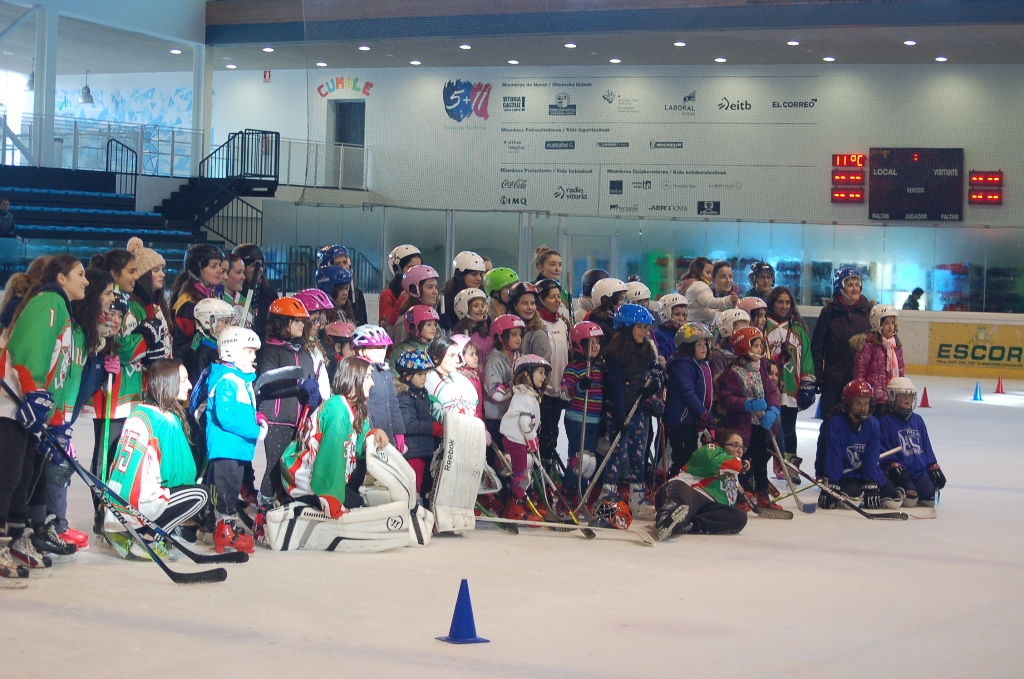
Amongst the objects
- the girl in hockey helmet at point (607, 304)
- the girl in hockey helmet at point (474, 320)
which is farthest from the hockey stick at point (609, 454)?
the girl in hockey helmet at point (474, 320)

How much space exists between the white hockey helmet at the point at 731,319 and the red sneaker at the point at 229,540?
3191 millimetres

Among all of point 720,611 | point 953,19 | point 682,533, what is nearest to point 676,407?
point 682,533

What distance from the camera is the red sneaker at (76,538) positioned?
5.34 metres

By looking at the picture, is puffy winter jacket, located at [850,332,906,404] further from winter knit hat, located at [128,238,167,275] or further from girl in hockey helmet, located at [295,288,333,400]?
winter knit hat, located at [128,238,167,275]

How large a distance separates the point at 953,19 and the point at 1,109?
47.5 ft

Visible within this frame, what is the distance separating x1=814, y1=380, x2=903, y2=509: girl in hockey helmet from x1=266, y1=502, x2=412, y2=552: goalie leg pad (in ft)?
9.74

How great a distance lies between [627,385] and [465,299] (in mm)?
1082

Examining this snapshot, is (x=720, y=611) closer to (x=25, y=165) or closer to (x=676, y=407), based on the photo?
(x=676, y=407)

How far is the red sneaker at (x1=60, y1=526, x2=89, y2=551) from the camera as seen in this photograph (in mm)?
5340

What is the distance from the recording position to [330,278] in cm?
703

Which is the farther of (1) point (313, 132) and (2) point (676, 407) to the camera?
(1) point (313, 132)

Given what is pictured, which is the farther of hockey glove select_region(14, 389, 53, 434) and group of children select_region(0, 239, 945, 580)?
group of children select_region(0, 239, 945, 580)

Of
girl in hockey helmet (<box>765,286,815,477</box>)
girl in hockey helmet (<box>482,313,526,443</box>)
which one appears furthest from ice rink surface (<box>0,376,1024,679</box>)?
girl in hockey helmet (<box>765,286,815,477</box>)

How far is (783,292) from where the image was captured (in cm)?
807
